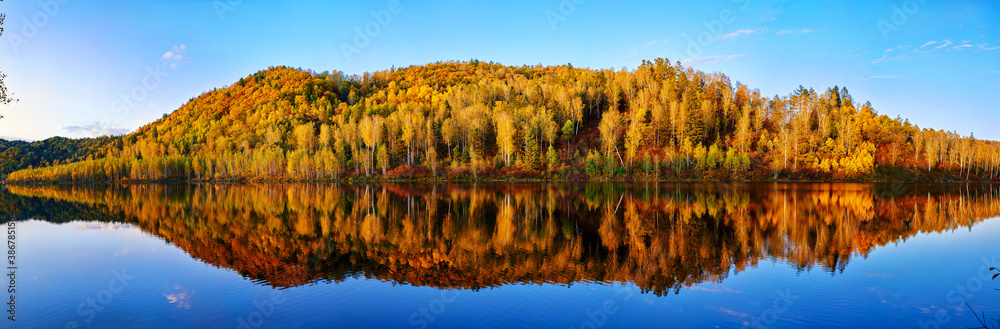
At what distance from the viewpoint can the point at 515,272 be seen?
1429cm

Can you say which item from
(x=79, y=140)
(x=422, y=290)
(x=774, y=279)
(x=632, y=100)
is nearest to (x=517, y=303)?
(x=422, y=290)

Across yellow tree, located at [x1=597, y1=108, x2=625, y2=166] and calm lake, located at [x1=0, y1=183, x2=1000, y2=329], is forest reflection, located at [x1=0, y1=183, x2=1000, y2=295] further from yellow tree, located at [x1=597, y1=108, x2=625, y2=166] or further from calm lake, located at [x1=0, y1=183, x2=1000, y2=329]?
yellow tree, located at [x1=597, y1=108, x2=625, y2=166]

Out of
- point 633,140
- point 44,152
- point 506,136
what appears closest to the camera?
point 633,140

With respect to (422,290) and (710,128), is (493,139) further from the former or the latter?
(422,290)

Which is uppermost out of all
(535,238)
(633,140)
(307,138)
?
(307,138)

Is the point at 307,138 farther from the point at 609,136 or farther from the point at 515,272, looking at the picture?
the point at 515,272

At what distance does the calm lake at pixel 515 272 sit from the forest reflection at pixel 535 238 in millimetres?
122

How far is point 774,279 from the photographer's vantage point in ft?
43.6

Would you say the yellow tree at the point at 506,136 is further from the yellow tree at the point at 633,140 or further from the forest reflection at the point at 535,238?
the forest reflection at the point at 535,238

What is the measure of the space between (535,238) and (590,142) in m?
73.9

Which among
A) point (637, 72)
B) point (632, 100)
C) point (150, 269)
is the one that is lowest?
point (150, 269)

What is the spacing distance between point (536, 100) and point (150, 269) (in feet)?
313

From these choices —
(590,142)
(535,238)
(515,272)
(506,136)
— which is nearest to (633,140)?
(590,142)

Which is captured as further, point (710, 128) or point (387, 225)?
point (710, 128)
